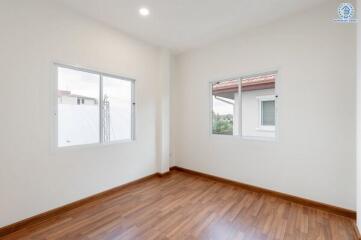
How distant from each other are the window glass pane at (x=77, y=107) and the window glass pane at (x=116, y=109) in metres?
0.15

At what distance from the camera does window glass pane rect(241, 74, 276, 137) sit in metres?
2.94

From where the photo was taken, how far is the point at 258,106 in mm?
3117

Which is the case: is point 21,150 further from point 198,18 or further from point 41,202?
point 198,18

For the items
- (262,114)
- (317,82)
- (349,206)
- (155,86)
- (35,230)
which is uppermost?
(155,86)

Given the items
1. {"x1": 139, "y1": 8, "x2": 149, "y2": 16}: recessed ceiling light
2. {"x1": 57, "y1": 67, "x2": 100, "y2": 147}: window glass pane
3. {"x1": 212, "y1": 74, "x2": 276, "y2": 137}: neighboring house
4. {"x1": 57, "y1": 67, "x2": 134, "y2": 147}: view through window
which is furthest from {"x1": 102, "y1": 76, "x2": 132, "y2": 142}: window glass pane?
{"x1": 212, "y1": 74, "x2": 276, "y2": 137}: neighboring house

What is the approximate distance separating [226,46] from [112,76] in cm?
233

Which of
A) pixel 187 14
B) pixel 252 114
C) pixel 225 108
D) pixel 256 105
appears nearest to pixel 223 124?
pixel 225 108

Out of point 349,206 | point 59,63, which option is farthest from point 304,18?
point 59,63

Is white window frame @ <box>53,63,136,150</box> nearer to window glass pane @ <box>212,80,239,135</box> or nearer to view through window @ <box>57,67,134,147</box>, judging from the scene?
view through window @ <box>57,67,134,147</box>

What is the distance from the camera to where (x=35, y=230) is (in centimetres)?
193

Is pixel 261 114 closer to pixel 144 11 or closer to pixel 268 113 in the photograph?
pixel 268 113

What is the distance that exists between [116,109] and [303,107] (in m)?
3.13

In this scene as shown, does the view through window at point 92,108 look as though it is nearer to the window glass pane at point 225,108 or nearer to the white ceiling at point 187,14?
the white ceiling at point 187,14

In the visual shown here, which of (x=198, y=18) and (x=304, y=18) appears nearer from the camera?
(x=304, y=18)
